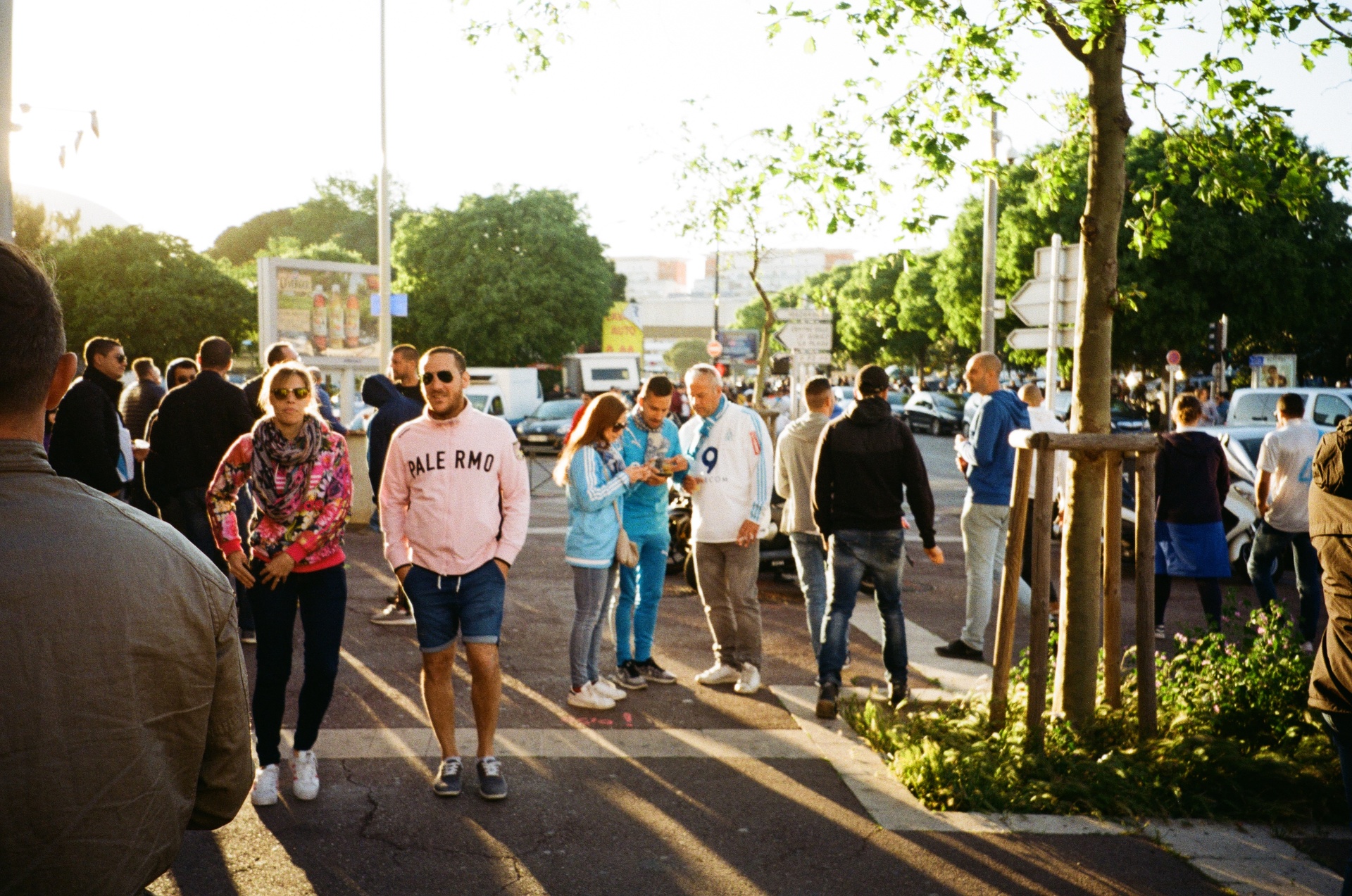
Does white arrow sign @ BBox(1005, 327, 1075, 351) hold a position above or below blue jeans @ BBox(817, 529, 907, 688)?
above

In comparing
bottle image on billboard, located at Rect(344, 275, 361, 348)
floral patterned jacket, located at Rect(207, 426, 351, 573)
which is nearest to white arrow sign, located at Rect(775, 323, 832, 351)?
bottle image on billboard, located at Rect(344, 275, 361, 348)

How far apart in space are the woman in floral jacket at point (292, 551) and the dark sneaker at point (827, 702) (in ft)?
8.24

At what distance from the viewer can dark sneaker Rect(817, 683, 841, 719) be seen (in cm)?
593

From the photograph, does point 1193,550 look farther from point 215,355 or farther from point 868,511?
point 215,355

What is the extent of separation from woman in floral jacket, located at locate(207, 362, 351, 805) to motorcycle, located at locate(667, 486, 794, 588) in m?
5.08

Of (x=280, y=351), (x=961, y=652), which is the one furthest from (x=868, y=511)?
(x=280, y=351)

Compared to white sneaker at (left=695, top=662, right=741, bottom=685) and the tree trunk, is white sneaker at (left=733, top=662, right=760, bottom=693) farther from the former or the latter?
the tree trunk

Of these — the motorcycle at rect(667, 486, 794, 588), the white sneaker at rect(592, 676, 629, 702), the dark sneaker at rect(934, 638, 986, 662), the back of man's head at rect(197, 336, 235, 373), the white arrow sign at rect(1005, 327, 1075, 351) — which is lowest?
the dark sneaker at rect(934, 638, 986, 662)

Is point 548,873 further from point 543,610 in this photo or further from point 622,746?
point 543,610

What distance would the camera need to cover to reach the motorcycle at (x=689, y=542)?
385 inches

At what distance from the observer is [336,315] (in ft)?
62.8

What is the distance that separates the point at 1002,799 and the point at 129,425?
25.3ft

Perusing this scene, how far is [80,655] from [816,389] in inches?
228

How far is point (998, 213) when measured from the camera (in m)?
37.7
